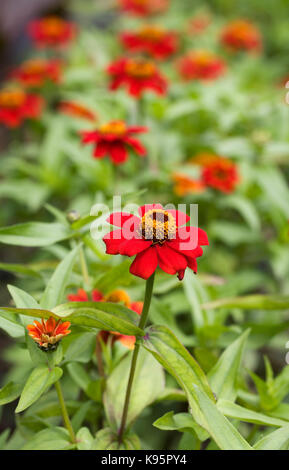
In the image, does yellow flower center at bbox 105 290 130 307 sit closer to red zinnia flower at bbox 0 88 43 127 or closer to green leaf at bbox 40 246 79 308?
green leaf at bbox 40 246 79 308

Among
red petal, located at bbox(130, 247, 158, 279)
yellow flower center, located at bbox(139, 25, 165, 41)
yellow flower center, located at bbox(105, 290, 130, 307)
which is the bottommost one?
red petal, located at bbox(130, 247, 158, 279)

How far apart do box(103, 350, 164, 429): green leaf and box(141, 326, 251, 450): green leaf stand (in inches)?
7.2

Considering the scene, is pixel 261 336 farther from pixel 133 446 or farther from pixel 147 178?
pixel 147 178

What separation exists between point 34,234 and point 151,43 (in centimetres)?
123

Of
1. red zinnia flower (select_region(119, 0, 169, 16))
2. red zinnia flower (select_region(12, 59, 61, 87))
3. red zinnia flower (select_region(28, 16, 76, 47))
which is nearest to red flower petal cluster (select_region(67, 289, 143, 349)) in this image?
red zinnia flower (select_region(12, 59, 61, 87))

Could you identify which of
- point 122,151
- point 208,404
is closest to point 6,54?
point 122,151

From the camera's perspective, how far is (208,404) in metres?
0.63

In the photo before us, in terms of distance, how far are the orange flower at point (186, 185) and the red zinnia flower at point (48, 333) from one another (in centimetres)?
74

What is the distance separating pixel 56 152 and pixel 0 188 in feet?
0.77

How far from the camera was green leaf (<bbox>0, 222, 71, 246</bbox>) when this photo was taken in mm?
849

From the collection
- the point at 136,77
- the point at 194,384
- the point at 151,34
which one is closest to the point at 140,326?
the point at 194,384

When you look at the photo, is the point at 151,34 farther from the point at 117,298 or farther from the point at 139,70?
the point at 117,298

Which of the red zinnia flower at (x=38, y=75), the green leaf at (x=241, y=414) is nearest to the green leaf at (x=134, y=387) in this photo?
the green leaf at (x=241, y=414)

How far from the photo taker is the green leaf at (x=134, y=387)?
80 centimetres
